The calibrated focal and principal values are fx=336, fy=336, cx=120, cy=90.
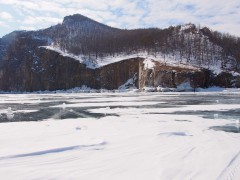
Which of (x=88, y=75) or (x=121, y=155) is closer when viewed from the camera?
(x=121, y=155)

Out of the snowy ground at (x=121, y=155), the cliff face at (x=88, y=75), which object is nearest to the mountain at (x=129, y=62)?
the cliff face at (x=88, y=75)

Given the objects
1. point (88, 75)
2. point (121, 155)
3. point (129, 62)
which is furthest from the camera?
point (88, 75)

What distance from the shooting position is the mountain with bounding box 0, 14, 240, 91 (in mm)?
107312

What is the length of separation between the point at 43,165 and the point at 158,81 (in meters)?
94.9

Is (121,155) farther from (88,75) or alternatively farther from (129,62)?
(88,75)

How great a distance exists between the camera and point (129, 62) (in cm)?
12962

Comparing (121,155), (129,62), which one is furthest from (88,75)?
(121,155)

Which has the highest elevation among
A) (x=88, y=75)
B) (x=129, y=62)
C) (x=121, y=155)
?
(x=129, y=62)

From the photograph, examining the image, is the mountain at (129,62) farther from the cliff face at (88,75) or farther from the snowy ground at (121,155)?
the snowy ground at (121,155)

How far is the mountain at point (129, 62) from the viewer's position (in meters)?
107

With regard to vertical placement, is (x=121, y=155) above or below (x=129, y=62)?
below

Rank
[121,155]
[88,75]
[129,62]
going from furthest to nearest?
1. [88,75]
2. [129,62]
3. [121,155]

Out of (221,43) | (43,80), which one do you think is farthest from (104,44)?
(221,43)

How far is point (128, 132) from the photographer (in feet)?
54.4
